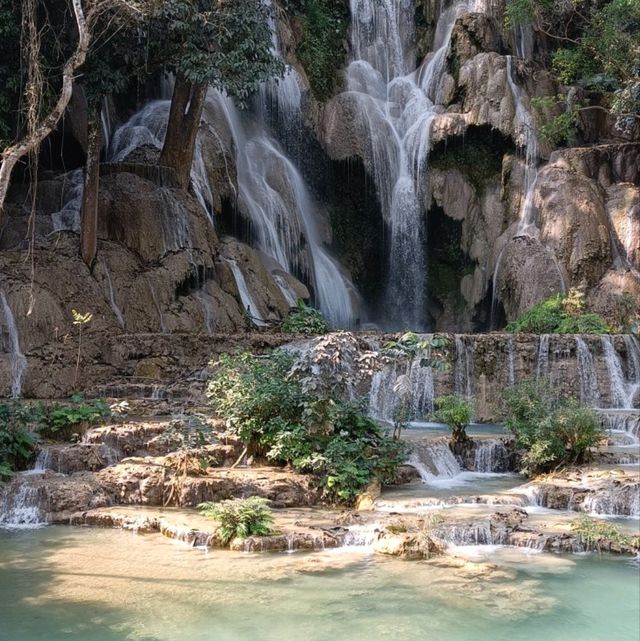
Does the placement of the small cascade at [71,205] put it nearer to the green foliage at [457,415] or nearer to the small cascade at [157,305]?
the small cascade at [157,305]

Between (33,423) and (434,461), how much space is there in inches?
217

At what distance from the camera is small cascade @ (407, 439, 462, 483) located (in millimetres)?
10648

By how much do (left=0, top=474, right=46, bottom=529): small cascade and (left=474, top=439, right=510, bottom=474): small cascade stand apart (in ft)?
19.5

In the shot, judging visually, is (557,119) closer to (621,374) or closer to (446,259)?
(446,259)

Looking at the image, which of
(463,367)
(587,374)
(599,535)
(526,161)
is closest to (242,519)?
(599,535)

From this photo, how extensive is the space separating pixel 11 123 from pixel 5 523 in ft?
32.4

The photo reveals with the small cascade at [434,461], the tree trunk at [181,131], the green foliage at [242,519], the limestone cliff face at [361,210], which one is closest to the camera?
the green foliage at [242,519]

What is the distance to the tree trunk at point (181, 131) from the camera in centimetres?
1764

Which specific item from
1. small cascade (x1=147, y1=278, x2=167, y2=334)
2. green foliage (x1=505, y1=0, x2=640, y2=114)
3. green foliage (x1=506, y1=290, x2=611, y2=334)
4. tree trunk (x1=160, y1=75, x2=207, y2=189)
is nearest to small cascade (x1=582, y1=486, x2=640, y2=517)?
green foliage (x1=506, y1=290, x2=611, y2=334)

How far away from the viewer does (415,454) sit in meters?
10.8

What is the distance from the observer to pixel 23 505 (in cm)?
868

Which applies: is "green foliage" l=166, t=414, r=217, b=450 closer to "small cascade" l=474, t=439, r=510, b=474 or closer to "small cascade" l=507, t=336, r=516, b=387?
"small cascade" l=474, t=439, r=510, b=474

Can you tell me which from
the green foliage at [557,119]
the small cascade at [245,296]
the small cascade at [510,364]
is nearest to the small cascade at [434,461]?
the small cascade at [510,364]

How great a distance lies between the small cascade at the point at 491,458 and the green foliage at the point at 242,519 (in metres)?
4.59
